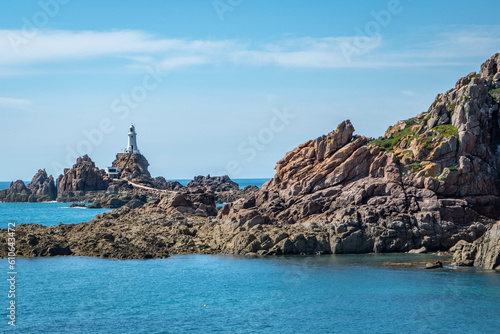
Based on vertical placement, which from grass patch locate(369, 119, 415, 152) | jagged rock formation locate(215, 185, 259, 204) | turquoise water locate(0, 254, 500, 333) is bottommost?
turquoise water locate(0, 254, 500, 333)

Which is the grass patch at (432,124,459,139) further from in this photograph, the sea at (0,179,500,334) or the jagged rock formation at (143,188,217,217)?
the jagged rock formation at (143,188,217,217)

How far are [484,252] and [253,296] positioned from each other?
2219 centimetres

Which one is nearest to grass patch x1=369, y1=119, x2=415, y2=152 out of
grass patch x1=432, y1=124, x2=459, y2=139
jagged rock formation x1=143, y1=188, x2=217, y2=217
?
grass patch x1=432, y1=124, x2=459, y2=139

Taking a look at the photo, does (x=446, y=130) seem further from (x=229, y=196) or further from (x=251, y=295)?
(x=229, y=196)

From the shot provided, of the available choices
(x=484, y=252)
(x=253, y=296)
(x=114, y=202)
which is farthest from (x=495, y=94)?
(x=114, y=202)

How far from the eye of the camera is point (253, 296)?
4853 cm

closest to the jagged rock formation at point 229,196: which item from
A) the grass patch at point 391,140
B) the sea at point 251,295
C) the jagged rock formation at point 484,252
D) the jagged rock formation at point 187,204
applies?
the jagged rock formation at point 187,204

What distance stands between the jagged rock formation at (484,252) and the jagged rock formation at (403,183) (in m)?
7.06

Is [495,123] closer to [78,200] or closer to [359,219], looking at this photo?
[359,219]

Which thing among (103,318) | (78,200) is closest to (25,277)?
(103,318)

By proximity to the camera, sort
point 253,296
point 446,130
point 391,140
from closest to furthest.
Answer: point 253,296 < point 446,130 < point 391,140

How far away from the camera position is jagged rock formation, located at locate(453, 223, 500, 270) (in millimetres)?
54656

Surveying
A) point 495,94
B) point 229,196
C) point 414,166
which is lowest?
point 229,196

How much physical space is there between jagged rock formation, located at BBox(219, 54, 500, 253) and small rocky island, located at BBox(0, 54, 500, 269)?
11 centimetres
